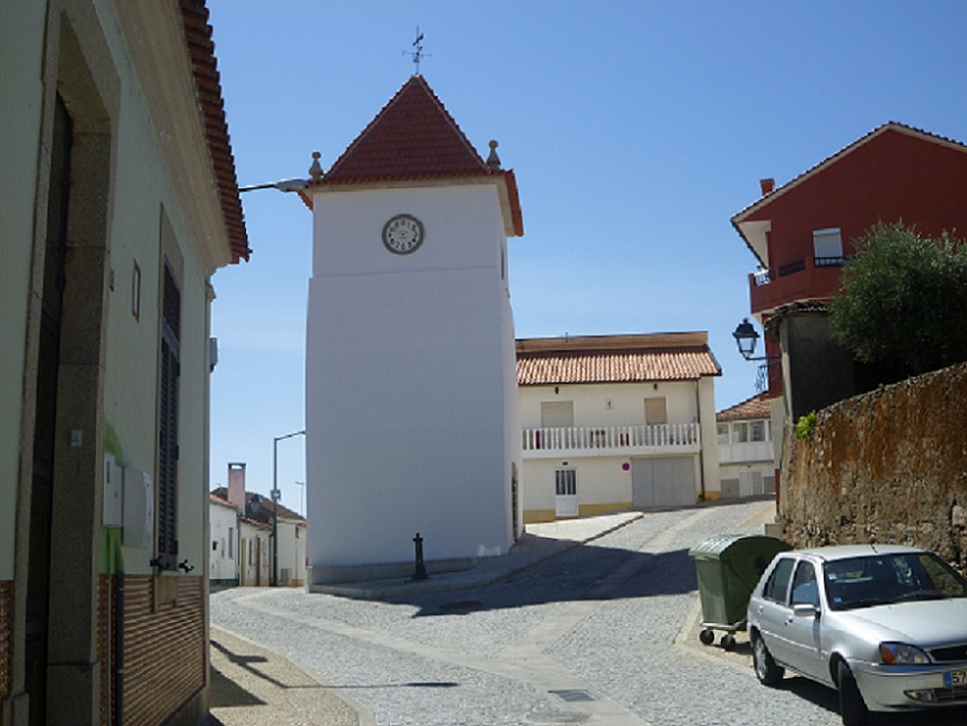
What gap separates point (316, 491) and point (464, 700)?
1934 cm

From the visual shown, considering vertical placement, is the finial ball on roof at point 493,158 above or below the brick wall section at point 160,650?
above

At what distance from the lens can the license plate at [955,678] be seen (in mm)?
8820

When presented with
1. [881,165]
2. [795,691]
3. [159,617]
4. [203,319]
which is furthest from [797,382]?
[881,165]

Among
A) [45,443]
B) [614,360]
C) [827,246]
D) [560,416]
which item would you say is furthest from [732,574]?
[614,360]

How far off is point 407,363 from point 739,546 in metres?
17.1

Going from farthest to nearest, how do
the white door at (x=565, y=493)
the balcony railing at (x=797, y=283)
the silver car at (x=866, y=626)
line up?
the white door at (x=565, y=493)
the balcony railing at (x=797, y=283)
the silver car at (x=866, y=626)

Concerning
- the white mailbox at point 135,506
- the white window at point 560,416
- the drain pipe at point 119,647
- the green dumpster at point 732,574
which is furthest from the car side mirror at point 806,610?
the white window at point 560,416

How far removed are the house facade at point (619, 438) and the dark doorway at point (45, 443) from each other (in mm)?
41362

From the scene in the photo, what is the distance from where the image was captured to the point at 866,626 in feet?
31.2

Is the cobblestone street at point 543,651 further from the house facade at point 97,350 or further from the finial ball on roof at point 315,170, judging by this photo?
the finial ball on roof at point 315,170

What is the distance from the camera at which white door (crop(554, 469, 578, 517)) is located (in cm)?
4759

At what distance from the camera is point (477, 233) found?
31.6 m

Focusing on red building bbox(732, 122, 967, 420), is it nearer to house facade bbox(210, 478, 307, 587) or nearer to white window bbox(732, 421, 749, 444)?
white window bbox(732, 421, 749, 444)

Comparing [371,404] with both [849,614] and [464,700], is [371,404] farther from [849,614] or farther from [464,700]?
[849,614]
